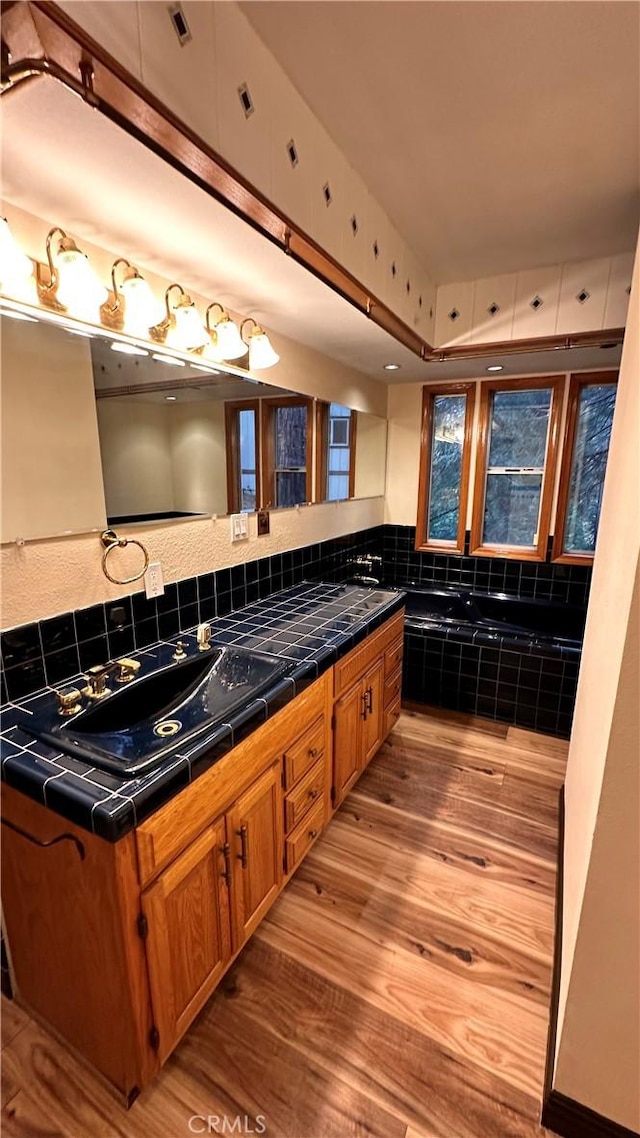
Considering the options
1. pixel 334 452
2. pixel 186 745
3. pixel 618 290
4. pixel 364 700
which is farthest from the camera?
pixel 334 452

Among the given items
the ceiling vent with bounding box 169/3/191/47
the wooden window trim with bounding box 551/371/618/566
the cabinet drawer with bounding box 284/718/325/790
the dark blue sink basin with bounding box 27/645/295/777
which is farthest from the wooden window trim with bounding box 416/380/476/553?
the ceiling vent with bounding box 169/3/191/47

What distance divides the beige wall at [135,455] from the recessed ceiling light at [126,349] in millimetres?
141

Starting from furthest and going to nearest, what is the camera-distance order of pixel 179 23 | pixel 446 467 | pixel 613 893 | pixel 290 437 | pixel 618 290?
pixel 446 467
pixel 290 437
pixel 618 290
pixel 613 893
pixel 179 23

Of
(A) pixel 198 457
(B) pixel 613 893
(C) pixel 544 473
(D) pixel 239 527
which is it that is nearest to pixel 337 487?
(D) pixel 239 527

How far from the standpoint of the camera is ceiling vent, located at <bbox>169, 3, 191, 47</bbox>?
906 millimetres

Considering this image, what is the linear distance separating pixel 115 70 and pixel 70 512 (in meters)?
0.99

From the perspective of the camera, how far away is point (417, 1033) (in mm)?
1328

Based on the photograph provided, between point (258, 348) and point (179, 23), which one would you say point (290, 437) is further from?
point (179, 23)

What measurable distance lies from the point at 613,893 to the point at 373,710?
1.29m

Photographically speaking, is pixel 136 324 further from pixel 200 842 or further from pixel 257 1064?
pixel 257 1064

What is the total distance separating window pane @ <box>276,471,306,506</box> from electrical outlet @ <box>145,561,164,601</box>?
819mm

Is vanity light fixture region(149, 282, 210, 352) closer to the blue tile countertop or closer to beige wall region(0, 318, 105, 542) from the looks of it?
beige wall region(0, 318, 105, 542)

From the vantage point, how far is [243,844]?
52.7 inches

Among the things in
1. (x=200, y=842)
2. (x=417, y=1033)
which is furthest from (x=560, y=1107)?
(x=200, y=842)
